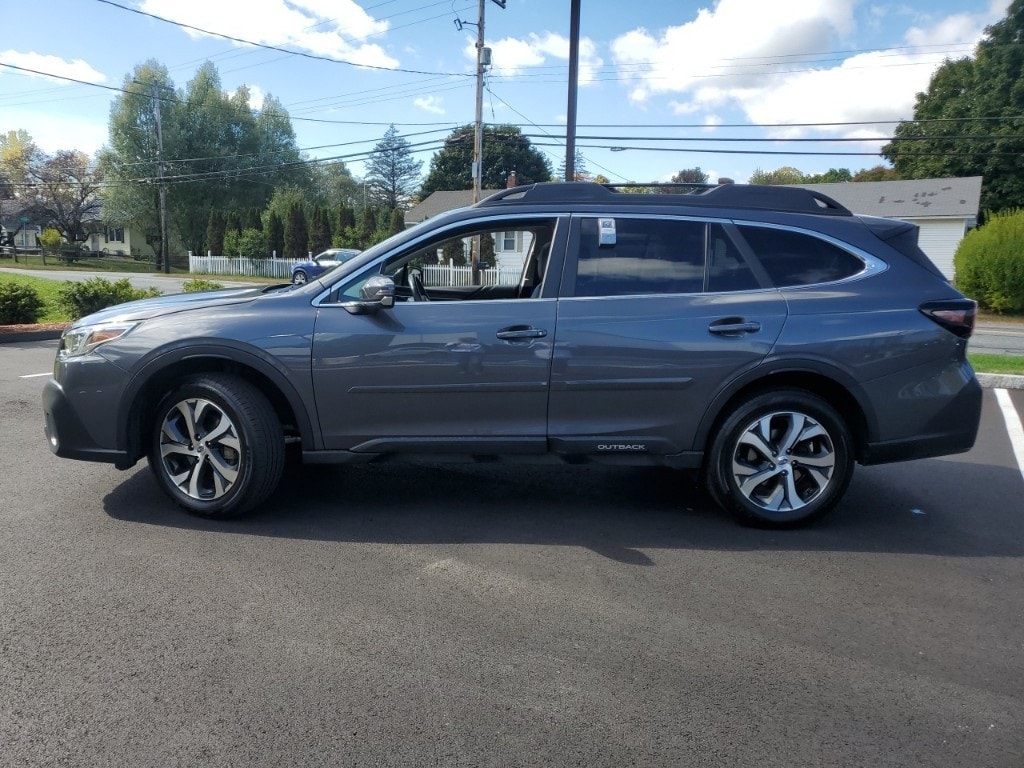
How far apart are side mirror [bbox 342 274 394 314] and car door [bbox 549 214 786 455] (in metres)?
0.96

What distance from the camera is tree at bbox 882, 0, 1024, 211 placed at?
43.7 m

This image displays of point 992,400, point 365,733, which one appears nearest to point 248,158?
point 992,400

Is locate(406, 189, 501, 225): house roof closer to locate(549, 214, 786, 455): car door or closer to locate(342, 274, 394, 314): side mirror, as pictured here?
locate(549, 214, 786, 455): car door

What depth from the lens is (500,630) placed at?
3.22 m

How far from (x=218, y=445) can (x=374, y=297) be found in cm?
125

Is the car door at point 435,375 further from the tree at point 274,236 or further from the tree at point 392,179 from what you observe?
the tree at point 392,179

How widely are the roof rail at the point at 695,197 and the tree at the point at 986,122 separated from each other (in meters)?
43.3

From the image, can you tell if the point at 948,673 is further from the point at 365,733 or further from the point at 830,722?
the point at 365,733

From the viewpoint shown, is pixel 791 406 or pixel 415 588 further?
pixel 791 406

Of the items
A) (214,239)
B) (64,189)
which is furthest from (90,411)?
(64,189)

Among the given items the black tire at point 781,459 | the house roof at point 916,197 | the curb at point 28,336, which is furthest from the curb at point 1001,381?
the house roof at point 916,197

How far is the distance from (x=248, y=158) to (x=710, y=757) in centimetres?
6046

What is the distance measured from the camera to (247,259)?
46.6 meters

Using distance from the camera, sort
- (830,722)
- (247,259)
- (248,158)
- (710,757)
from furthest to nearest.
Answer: (248,158) → (247,259) → (830,722) → (710,757)
